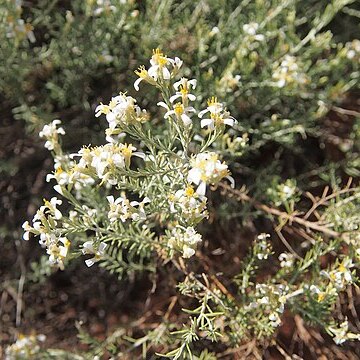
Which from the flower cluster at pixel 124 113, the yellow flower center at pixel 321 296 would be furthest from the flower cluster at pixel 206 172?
the yellow flower center at pixel 321 296

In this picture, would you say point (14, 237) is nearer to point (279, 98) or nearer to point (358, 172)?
point (279, 98)

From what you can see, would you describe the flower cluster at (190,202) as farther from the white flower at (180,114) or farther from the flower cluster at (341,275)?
the flower cluster at (341,275)

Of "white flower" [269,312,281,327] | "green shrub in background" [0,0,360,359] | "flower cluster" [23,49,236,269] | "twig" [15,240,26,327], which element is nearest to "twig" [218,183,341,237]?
"green shrub in background" [0,0,360,359]

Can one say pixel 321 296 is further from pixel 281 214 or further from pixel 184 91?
pixel 184 91

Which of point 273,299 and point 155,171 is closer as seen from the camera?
point 155,171

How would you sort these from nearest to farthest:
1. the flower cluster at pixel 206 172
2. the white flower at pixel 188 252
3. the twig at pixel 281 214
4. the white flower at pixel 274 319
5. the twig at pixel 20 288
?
the flower cluster at pixel 206 172 < the white flower at pixel 188 252 < the white flower at pixel 274 319 < the twig at pixel 281 214 < the twig at pixel 20 288

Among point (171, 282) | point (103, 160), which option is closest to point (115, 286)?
point (171, 282)

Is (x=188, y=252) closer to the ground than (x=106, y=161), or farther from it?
closer to the ground

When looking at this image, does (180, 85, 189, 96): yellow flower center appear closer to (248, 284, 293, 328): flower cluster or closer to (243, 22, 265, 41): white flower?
(248, 284, 293, 328): flower cluster

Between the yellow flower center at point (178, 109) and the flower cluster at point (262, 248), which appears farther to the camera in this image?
the flower cluster at point (262, 248)

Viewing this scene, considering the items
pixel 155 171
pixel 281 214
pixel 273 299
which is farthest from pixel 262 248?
pixel 155 171
